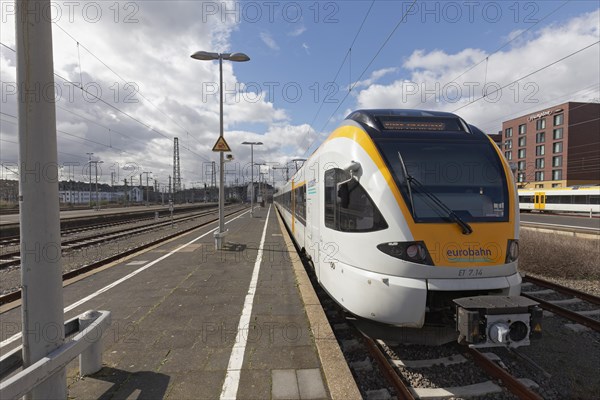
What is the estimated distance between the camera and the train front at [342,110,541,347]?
3459 millimetres

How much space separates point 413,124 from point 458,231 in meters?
1.64

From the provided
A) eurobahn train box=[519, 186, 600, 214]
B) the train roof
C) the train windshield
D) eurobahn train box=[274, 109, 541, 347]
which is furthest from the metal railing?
eurobahn train box=[519, 186, 600, 214]

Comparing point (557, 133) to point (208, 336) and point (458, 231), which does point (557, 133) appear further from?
point (208, 336)

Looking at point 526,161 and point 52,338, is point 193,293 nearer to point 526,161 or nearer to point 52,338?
point 52,338

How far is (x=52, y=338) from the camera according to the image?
8.87 feet

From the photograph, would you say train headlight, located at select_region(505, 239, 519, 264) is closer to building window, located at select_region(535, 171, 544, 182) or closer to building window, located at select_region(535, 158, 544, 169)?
building window, located at select_region(535, 171, 544, 182)

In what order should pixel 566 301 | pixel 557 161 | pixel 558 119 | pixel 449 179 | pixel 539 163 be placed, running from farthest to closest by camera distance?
pixel 539 163 → pixel 557 161 → pixel 558 119 → pixel 566 301 → pixel 449 179

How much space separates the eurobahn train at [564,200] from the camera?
106 feet

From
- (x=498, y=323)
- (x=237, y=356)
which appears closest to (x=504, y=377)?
(x=498, y=323)

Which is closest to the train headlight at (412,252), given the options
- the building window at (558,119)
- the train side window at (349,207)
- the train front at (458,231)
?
the train front at (458,231)

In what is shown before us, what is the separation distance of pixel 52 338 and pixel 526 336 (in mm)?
4209

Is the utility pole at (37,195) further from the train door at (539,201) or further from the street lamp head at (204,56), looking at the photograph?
the train door at (539,201)

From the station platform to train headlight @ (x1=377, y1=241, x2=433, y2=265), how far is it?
129 cm

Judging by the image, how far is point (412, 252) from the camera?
3.87 m
